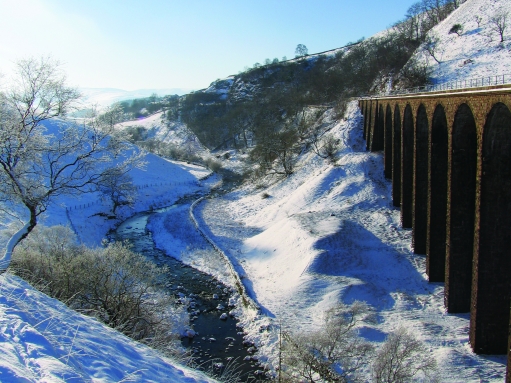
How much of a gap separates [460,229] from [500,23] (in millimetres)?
41762

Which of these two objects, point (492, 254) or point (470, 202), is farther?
Result: point (470, 202)

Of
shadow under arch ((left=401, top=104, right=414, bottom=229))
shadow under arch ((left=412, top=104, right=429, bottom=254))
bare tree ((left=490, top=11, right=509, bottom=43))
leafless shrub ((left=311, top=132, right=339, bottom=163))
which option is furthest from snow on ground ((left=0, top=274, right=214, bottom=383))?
bare tree ((left=490, top=11, right=509, bottom=43))

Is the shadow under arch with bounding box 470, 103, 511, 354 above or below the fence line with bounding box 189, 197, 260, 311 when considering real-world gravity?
above

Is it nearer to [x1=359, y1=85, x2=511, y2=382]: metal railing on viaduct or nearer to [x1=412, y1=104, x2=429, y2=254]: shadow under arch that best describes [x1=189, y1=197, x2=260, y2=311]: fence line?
[x1=359, y1=85, x2=511, y2=382]: metal railing on viaduct

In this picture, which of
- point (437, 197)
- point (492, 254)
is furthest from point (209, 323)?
point (437, 197)

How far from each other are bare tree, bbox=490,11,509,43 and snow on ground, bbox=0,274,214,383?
50.7m

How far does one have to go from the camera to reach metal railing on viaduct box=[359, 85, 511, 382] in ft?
41.8

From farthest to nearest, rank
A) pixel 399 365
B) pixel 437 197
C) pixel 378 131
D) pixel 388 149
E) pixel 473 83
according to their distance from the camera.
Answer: pixel 378 131, pixel 473 83, pixel 388 149, pixel 437 197, pixel 399 365

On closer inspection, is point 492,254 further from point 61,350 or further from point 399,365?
point 61,350

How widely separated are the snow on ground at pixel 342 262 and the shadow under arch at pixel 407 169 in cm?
88

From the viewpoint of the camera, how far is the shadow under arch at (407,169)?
23.9m

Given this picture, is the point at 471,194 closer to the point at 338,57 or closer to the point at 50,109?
the point at 50,109

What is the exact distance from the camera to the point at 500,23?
1789 inches

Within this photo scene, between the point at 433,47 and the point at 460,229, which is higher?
the point at 433,47
